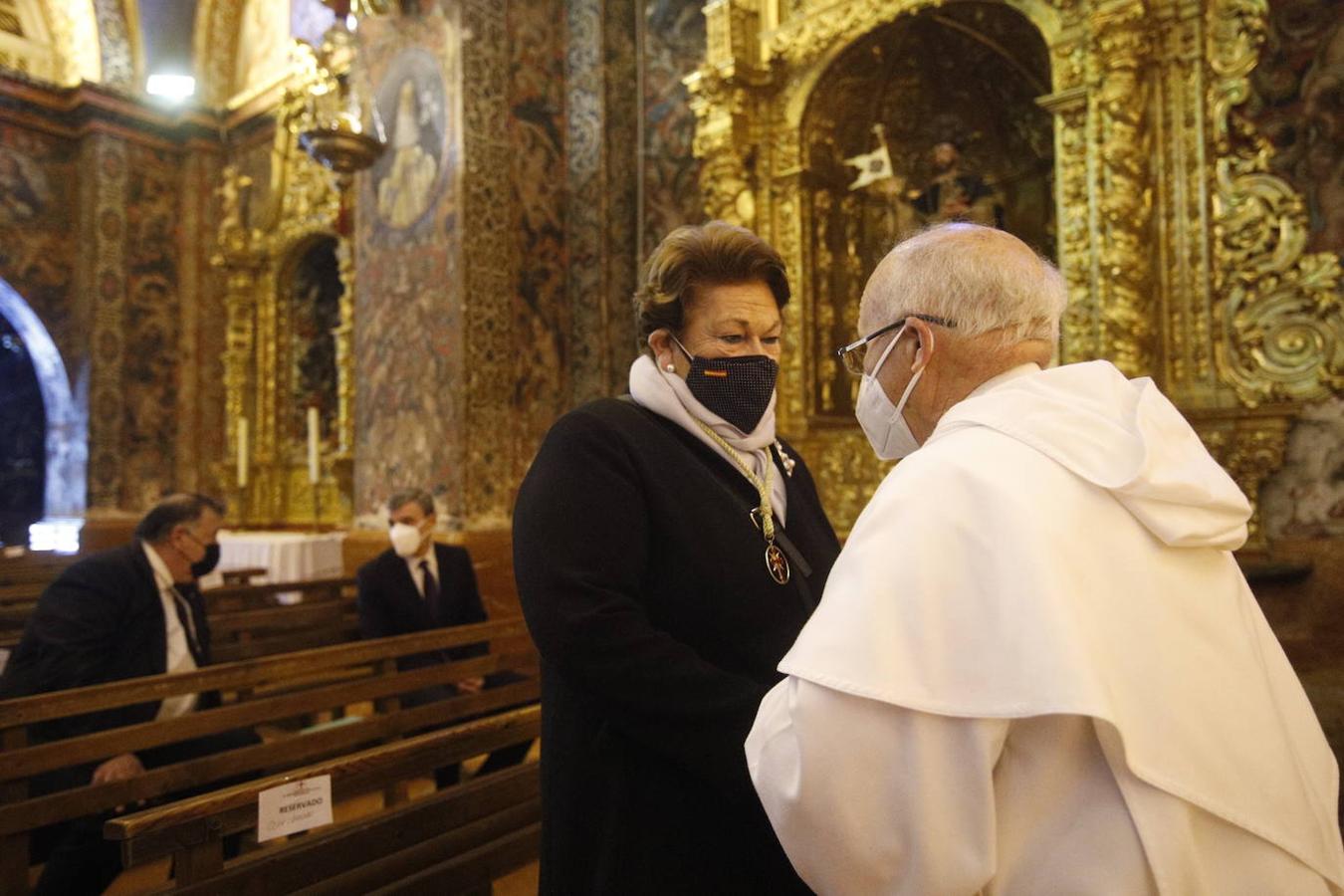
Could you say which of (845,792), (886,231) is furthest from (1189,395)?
(845,792)

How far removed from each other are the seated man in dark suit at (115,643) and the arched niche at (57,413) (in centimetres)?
969

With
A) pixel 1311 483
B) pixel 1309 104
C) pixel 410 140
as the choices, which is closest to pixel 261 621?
pixel 410 140

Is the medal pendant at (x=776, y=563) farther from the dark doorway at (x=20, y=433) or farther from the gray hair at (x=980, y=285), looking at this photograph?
the dark doorway at (x=20, y=433)

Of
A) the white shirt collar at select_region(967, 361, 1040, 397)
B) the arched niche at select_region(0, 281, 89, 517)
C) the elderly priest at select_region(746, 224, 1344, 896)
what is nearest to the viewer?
the elderly priest at select_region(746, 224, 1344, 896)

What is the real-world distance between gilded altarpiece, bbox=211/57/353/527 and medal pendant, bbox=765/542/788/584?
33.9 feet

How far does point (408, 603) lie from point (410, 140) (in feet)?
14.8

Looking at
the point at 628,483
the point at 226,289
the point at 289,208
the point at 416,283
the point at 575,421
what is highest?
the point at 289,208

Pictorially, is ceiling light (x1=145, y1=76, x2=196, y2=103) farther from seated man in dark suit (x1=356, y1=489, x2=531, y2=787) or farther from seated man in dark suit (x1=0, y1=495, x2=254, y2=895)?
seated man in dark suit (x1=0, y1=495, x2=254, y2=895)

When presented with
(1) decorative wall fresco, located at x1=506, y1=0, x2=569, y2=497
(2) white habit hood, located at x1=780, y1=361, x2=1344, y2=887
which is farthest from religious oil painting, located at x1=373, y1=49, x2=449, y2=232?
(2) white habit hood, located at x1=780, y1=361, x2=1344, y2=887

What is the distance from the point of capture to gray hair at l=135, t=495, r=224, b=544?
365 cm

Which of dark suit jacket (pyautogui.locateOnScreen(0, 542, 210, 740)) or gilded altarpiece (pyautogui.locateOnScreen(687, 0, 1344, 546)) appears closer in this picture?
dark suit jacket (pyautogui.locateOnScreen(0, 542, 210, 740))

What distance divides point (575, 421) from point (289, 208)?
11324 mm

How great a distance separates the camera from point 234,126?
501 inches

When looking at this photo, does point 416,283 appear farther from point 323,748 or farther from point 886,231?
point 323,748
